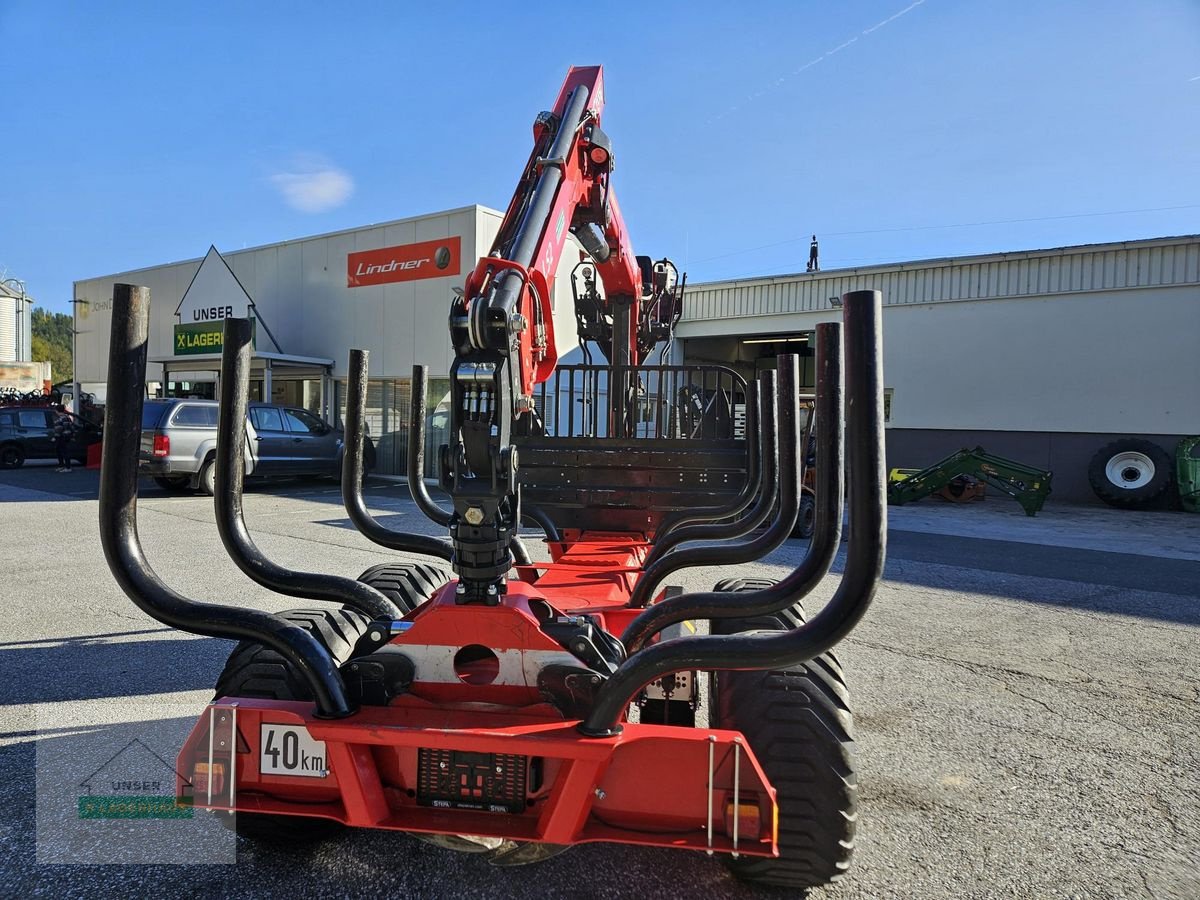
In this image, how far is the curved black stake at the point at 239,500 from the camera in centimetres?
210

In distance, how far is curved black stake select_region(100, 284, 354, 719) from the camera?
1.88m

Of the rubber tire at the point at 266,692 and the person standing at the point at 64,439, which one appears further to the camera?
the person standing at the point at 64,439

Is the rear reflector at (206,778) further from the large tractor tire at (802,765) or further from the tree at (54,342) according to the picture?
the tree at (54,342)

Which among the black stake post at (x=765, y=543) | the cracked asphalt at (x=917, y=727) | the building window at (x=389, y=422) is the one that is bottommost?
the cracked asphalt at (x=917, y=727)

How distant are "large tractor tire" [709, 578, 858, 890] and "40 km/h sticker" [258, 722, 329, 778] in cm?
117

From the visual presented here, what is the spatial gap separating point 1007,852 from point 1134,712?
1.96 metres

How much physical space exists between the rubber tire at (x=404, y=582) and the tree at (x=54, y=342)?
95.5 m

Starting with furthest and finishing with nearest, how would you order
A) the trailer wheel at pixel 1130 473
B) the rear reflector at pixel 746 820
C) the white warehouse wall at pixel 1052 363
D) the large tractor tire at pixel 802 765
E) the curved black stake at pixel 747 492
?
the white warehouse wall at pixel 1052 363, the trailer wheel at pixel 1130 473, the curved black stake at pixel 747 492, the large tractor tire at pixel 802 765, the rear reflector at pixel 746 820

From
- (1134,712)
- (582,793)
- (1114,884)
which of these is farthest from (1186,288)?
(582,793)

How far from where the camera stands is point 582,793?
183 cm

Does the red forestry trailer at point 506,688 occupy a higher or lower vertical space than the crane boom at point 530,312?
lower

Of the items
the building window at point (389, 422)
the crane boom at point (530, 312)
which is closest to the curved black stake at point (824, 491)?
the crane boom at point (530, 312)

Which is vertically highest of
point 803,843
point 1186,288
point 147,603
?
point 1186,288

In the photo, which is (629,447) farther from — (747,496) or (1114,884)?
(1114,884)
